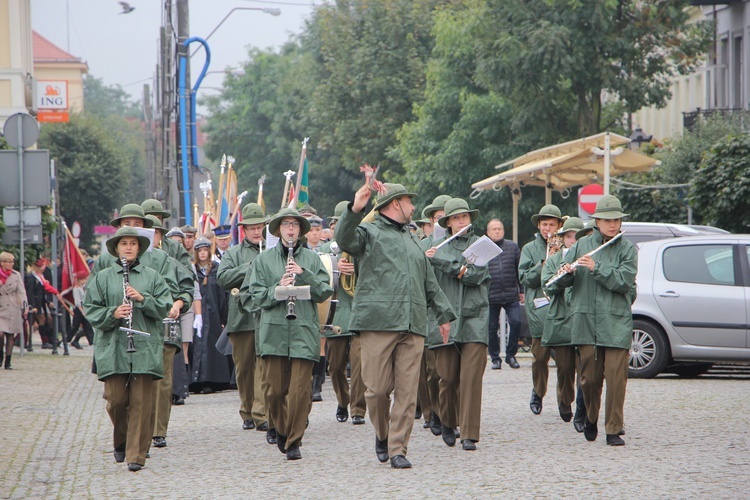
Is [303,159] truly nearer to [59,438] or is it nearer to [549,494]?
[59,438]

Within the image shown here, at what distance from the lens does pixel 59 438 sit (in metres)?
11.9

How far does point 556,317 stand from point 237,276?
102 inches

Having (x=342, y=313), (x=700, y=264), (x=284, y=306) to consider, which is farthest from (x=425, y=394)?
(x=700, y=264)

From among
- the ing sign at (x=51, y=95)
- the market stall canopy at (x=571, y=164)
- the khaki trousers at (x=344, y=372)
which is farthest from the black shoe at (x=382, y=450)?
the ing sign at (x=51, y=95)

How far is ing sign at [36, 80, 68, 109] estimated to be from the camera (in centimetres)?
4553

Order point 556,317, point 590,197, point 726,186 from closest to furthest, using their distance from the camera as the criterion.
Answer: point 556,317, point 590,197, point 726,186

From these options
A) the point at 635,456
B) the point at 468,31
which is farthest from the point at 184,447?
the point at 468,31

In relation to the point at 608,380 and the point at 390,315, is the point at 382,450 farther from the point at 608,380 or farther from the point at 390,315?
the point at 608,380

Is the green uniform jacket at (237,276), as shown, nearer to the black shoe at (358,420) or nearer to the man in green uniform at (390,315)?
the black shoe at (358,420)

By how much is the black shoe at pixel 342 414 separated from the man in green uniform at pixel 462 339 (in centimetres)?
204

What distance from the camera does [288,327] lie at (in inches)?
397

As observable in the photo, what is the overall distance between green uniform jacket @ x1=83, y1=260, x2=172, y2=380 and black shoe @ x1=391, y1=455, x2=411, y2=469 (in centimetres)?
169

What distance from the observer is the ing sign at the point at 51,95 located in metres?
45.5

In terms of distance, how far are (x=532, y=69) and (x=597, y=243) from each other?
71.4ft
